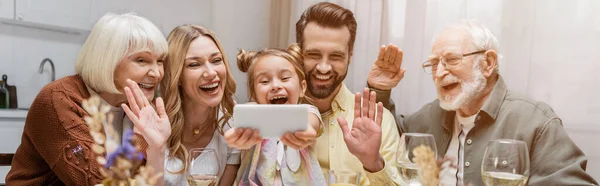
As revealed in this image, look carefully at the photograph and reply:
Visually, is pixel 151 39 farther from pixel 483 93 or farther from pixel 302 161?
pixel 483 93

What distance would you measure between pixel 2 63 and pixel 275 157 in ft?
8.18

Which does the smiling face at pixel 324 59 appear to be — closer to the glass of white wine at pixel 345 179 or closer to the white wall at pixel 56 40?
the glass of white wine at pixel 345 179

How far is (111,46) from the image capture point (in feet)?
4.48

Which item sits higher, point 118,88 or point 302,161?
point 118,88

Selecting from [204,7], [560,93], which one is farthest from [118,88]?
[204,7]

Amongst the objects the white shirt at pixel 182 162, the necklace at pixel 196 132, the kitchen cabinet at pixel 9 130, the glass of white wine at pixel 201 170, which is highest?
the glass of white wine at pixel 201 170

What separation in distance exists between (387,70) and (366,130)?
1.87ft

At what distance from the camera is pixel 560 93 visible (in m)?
1.80

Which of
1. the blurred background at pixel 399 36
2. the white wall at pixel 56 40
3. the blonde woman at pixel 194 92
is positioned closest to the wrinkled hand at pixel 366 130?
the blonde woman at pixel 194 92

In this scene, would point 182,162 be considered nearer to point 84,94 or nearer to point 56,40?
point 84,94

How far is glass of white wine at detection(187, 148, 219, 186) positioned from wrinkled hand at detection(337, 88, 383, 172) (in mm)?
380

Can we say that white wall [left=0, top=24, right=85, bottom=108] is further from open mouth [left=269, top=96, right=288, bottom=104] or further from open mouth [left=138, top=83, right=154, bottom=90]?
open mouth [left=269, top=96, right=288, bottom=104]

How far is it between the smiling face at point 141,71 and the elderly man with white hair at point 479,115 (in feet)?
2.66

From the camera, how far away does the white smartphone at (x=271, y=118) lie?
1.02 meters
